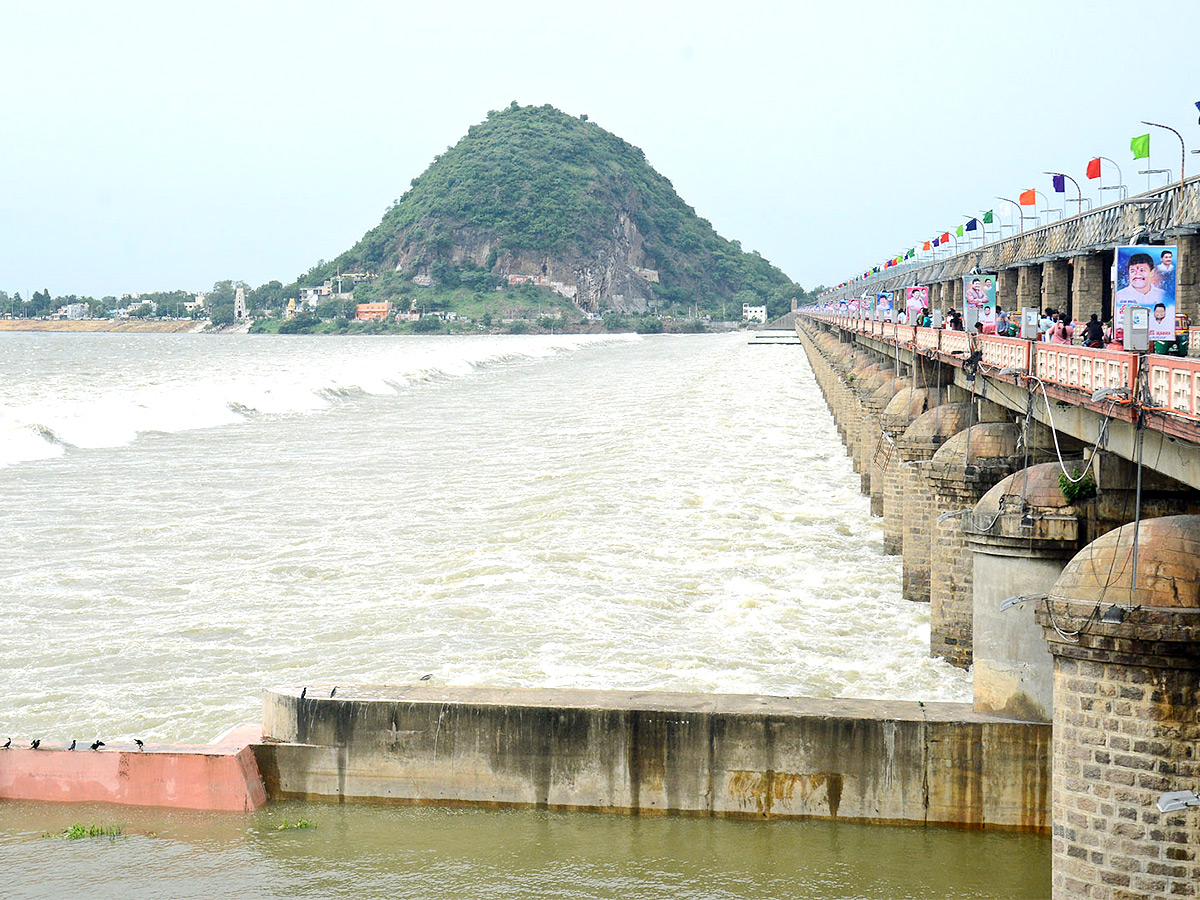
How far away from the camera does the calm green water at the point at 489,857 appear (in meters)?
12.2

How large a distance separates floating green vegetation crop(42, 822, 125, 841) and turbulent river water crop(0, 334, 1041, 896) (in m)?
0.69

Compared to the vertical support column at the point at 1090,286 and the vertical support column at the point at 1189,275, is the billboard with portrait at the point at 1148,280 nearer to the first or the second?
the vertical support column at the point at 1189,275

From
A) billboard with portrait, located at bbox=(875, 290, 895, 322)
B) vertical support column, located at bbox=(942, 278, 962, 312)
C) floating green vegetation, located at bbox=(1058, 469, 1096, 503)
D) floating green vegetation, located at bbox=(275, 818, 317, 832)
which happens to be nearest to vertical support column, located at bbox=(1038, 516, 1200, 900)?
floating green vegetation, located at bbox=(1058, 469, 1096, 503)

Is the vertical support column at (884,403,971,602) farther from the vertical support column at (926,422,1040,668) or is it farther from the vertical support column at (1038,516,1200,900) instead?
the vertical support column at (1038,516,1200,900)

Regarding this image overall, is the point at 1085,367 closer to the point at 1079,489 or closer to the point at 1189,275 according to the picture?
the point at 1079,489

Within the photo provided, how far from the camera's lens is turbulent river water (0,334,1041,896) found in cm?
1872

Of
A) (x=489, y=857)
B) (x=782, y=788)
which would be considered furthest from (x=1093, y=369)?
(x=489, y=857)

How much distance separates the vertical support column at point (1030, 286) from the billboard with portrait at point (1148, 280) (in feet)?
119

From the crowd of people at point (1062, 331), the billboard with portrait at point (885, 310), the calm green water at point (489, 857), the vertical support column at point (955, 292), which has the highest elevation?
the vertical support column at point (955, 292)

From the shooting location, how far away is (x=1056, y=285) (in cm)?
4481

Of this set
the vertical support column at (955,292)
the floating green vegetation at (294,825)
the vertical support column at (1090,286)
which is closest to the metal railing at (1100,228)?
the vertical support column at (1090,286)

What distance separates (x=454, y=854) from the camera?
42.6 ft

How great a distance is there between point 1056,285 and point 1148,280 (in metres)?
33.3

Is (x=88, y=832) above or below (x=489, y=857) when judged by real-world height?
above
